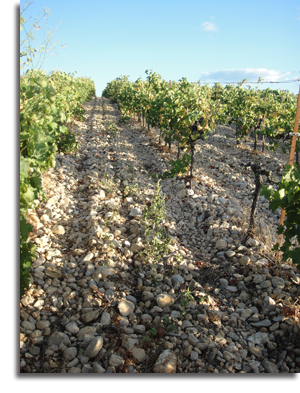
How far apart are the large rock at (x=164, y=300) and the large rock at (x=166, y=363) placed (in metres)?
0.75

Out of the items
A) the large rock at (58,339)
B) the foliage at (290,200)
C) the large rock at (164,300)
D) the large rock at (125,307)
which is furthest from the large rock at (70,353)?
the foliage at (290,200)

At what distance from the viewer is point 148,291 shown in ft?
12.0

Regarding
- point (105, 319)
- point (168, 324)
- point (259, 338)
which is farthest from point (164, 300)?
point (259, 338)

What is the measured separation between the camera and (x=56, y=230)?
4.66m

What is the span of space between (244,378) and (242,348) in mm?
721

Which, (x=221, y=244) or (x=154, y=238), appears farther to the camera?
(x=221, y=244)

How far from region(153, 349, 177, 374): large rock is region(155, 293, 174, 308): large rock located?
751mm

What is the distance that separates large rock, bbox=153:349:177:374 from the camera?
2580mm

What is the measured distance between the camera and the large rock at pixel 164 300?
3438mm

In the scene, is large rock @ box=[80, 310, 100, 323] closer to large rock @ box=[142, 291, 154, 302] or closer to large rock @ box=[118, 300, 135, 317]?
large rock @ box=[118, 300, 135, 317]

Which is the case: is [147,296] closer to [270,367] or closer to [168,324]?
[168,324]

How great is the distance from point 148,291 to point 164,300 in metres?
0.28

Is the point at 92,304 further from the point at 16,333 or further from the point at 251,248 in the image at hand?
the point at 251,248

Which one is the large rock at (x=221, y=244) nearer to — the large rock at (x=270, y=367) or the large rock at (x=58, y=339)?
the large rock at (x=270, y=367)
